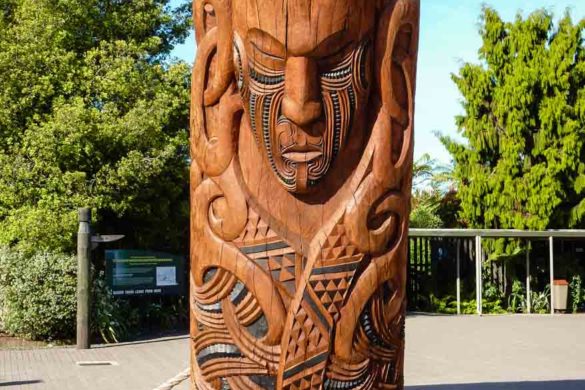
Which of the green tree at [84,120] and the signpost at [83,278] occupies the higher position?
the green tree at [84,120]

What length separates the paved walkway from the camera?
8914 mm

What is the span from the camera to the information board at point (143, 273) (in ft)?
46.2

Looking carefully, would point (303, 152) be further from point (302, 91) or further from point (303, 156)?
point (302, 91)

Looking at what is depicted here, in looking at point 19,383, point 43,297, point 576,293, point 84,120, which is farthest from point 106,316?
point 576,293

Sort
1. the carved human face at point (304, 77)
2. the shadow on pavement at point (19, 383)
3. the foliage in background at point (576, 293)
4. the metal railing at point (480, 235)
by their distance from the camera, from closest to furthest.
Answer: the carved human face at point (304, 77) < the shadow on pavement at point (19, 383) < the metal railing at point (480, 235) < the foliage in background at point (576, 293)

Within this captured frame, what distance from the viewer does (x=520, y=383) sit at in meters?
8.58

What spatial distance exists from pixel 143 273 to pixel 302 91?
442 inches

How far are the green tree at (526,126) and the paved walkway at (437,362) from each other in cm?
457

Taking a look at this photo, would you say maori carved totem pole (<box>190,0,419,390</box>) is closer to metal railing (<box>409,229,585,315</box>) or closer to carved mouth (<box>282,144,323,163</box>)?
carved mouth (<box>282,144,323,163</box>)

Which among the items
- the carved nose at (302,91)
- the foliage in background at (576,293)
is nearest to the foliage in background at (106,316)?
the carved nose at (302,91)

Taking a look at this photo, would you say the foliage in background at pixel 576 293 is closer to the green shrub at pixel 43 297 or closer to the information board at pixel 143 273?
the information board at pixel 143 273

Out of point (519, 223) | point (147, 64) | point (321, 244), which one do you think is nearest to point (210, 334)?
point (321, 244)

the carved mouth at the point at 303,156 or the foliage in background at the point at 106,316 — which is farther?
the foliage in background at the point at 106,316

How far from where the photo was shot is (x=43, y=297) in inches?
518
